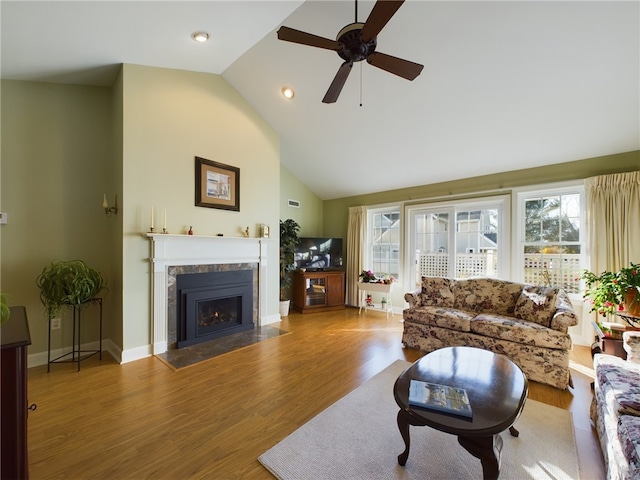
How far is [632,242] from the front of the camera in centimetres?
313

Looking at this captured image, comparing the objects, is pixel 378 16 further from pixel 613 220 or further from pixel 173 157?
pixel 613 220

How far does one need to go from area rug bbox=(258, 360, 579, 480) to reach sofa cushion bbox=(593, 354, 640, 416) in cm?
43

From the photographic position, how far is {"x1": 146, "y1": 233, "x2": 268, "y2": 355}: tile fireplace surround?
Result: 309 centimetres

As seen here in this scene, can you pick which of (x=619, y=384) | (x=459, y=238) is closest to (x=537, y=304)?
(x=619, y=384)

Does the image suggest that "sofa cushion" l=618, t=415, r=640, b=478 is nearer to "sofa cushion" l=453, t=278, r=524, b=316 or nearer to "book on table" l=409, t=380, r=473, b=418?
"book on table" l=409, t=380, r=473, b=418

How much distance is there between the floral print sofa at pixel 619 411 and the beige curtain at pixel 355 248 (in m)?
3.84

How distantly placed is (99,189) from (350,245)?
417cm

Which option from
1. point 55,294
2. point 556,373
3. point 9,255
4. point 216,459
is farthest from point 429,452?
point 9,255

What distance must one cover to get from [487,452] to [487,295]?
8.18ft

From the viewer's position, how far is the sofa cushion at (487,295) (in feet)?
10.7

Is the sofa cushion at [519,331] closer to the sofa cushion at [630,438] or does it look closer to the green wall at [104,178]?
the sofa cushion at [630,438]

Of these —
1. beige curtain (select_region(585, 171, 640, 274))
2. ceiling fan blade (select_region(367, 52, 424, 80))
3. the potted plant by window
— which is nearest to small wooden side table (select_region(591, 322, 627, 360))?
beige curtain (select_region(585, 171, 640, 274))

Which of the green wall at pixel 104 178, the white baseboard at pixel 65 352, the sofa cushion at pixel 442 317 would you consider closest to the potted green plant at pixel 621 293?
the sofa cushion at pixel 442 317

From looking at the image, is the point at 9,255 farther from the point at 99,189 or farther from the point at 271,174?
the point at 271,174
